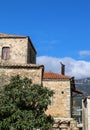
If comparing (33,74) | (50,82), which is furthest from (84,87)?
(33,74)

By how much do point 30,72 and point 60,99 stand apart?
22.3 ft

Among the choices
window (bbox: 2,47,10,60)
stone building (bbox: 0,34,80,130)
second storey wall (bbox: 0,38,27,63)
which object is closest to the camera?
stone building (bbox: 0,34,80,130)

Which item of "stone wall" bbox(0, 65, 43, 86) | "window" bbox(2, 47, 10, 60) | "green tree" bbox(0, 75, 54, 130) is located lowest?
"green tree" bbox(0, 75, 54, 130)

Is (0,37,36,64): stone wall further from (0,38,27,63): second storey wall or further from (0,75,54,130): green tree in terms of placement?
(0,75,54,130): green tree

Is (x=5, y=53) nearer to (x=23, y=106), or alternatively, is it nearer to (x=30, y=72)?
(x=30, y=72)

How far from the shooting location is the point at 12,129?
19422 mm

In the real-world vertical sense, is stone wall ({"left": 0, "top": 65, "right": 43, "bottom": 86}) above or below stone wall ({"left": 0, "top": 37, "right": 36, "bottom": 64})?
below

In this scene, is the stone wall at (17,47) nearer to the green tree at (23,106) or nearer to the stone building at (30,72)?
the stone building at (30,72)

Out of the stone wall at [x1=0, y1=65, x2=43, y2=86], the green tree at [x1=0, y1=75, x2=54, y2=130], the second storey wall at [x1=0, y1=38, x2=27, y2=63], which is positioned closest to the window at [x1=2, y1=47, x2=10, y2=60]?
the second storey wall at [x1=0, y1=38, x2=27, y2=63]

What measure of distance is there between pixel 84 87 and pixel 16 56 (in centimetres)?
2117

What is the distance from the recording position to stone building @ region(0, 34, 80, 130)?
28.2 metres

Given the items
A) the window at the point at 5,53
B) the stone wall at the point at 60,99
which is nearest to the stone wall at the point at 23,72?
the stone wall at the point at 60,99

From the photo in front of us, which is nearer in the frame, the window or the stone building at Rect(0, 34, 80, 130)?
the stone building at Rect(0, 34, 80, 130)

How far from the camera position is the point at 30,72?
28234 millimetres
